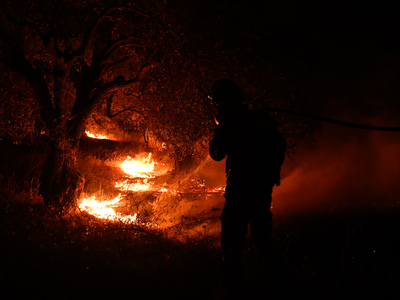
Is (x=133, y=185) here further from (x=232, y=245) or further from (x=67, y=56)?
(x=232, y=245)

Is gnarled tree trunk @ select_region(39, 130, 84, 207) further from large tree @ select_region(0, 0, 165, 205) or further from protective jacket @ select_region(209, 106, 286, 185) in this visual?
protective jacket @ select_region(209, 106, 286, 185)

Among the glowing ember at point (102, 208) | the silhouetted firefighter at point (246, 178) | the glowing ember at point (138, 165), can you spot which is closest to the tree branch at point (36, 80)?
the glowing ember at point (102, 208)

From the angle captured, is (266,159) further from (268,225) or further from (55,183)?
(55,183)

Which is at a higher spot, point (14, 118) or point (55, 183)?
point (14, 118)

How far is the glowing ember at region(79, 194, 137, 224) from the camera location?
26.4 ft

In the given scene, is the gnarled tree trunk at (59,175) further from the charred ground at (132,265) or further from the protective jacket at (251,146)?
the protective jacket at (251,146)

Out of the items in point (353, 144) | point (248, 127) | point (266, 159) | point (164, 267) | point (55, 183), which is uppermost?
point (353, 144)

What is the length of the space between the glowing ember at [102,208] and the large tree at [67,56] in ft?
2.30

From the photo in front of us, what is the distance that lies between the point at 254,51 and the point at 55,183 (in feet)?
17.8

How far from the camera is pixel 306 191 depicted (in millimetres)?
11828

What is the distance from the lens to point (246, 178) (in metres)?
3.31

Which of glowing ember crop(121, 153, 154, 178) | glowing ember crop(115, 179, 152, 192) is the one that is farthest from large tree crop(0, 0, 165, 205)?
glowing ember crop(121, 153, 154, 178)

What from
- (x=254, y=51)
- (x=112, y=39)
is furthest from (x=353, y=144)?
(x=112, y=39)

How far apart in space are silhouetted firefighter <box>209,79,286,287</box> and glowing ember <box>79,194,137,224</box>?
16.7 ft
